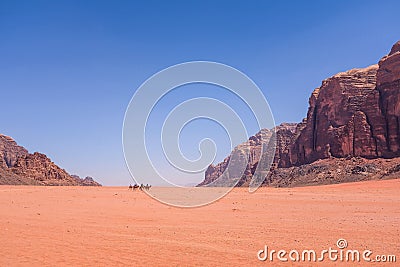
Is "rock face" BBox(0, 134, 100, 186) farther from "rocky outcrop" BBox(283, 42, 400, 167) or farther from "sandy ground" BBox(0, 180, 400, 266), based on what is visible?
"sandy ground" BBox(0, 180, 400, 266)

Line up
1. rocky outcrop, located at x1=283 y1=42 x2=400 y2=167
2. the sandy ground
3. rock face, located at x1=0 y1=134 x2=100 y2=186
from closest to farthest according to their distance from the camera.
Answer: the sandy ground
rocky outcrop, located at x1=283 y1=42 x2=400 y2=167
rock face, located at x1=0 y1=134 x2=100 y2=186

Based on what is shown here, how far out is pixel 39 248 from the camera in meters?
9.86

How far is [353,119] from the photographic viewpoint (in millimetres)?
75812

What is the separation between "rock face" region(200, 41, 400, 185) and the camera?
7069cm

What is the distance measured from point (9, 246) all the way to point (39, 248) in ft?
3.35

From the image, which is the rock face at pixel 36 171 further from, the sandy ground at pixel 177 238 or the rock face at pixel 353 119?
the sandy ground at pixel 177 238

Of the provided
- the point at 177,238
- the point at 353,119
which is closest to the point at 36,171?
the point at 353,119

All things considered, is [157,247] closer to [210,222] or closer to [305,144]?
[210,222]

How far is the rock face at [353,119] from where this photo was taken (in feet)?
232

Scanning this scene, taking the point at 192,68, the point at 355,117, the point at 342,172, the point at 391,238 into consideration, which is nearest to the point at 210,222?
the point at 391,238

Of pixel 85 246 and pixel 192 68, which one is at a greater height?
pixel 192 68

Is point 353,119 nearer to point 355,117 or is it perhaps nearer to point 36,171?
point 355,117

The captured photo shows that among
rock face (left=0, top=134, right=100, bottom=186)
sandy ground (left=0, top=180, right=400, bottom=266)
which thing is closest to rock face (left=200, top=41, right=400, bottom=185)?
sandy ground (left=0, top=180, right=400, bottom=266)

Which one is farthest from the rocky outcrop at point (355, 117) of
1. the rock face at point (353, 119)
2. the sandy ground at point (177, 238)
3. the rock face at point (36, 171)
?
the rock face at point (36, 171)
